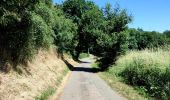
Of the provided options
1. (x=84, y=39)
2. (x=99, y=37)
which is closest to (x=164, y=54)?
(x=99, y=37)

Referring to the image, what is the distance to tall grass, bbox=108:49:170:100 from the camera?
58.9 ft

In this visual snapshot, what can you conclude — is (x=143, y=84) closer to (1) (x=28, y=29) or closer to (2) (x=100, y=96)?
(2) (x=100, y=96)

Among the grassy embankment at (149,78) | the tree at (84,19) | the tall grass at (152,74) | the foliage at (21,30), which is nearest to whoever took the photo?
the grassy embankment at (149,78)

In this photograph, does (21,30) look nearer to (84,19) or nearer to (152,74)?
(152,74)

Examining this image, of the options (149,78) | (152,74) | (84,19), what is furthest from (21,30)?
(84,19)

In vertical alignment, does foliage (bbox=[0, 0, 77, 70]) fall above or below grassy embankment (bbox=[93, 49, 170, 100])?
above

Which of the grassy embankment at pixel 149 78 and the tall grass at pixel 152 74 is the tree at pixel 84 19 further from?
the grassy embankment at pixel 149 78

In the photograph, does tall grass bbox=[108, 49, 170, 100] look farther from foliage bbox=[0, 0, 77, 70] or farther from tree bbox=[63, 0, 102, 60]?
tree bbox=[63, 0, 102, 60]

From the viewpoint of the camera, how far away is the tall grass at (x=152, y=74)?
17950mm

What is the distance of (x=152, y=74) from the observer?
20.7m

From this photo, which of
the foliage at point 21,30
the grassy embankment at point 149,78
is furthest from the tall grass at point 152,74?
the foliage at point 21,30

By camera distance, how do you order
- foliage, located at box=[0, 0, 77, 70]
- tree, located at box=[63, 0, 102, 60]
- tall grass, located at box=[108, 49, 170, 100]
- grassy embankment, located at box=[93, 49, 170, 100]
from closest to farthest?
1. grassy embankment, located at box=[93, 49, 170, 100]
2. tall grass, located at box=[108, 49, 170, 100]
3. foliage, located at box=[0, 0, 77, 70]
4. tree, located at box=[63, 0, 102, 60]

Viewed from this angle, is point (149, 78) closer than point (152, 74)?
Yes

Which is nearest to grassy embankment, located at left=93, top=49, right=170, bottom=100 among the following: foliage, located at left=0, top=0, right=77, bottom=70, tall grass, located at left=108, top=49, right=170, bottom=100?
tall grass, located at left=108, top=49, right=170, bottom=100
